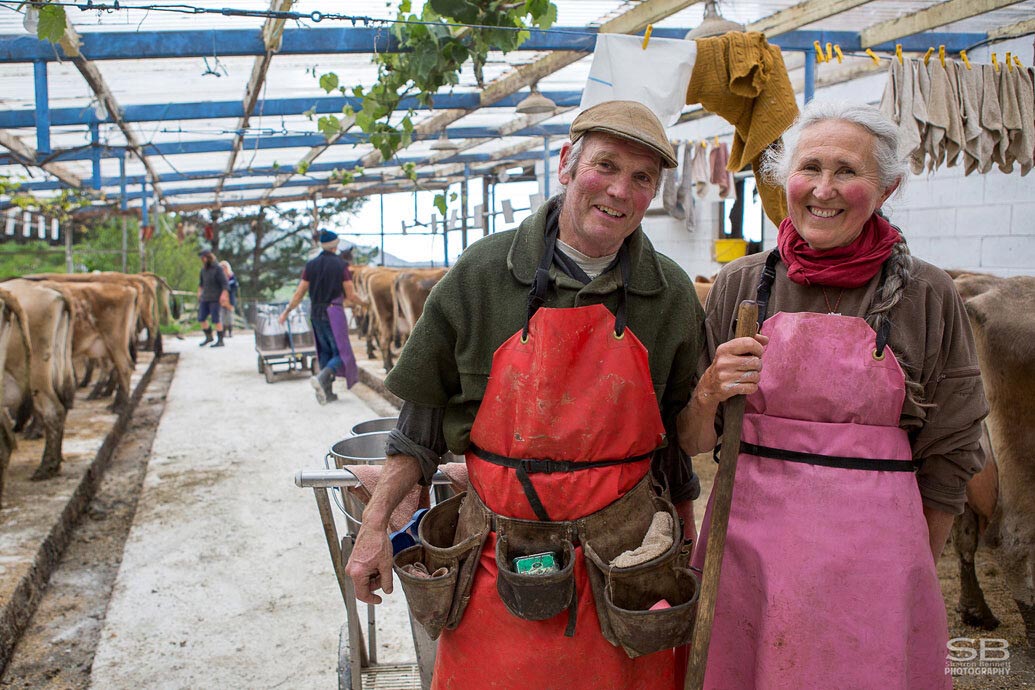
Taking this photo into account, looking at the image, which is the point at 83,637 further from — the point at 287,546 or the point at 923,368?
the point at 923,368

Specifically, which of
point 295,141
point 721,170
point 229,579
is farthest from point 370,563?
point 295,141

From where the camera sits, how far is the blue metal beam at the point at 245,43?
21.2 ft

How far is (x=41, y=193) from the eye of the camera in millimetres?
18281

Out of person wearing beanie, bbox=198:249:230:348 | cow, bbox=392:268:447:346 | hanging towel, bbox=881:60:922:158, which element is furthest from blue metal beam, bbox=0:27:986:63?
person wearing beanie, bbox=198:249:230:348

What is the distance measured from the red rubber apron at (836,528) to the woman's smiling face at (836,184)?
204mm

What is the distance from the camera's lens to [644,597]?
1843 millimetres

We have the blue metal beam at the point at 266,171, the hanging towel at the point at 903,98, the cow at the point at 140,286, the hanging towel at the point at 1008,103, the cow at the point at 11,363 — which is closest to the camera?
the hanging towel at the point at 903,98

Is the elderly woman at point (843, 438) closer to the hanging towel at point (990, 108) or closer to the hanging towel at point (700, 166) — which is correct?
the hanging towel at point (990, 108)

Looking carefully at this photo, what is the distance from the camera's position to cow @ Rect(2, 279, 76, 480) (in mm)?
6273

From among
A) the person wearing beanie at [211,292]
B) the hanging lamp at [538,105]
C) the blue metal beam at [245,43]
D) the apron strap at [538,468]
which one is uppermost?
the blue metal beam at [245,43]

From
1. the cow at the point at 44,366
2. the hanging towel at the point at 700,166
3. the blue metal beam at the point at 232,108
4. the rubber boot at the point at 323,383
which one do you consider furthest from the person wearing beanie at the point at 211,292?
the hanging towel at the point at 700,166

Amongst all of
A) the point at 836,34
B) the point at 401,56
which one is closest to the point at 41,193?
the point at 401,56

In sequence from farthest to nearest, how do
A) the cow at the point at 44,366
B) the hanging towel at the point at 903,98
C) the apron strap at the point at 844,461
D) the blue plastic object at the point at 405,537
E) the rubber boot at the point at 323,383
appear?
the rubber boot at the point at 323,383 < the cow at the point at 44,366 < the hanging towel at the point at 903,98 < the blue plastic object at the point at 405,537 < the apron strap at the point at 844,461

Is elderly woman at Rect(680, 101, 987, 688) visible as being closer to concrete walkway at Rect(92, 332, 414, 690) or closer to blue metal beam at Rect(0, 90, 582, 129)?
concrete walkway at Rect(92, 332, 414, 690)
